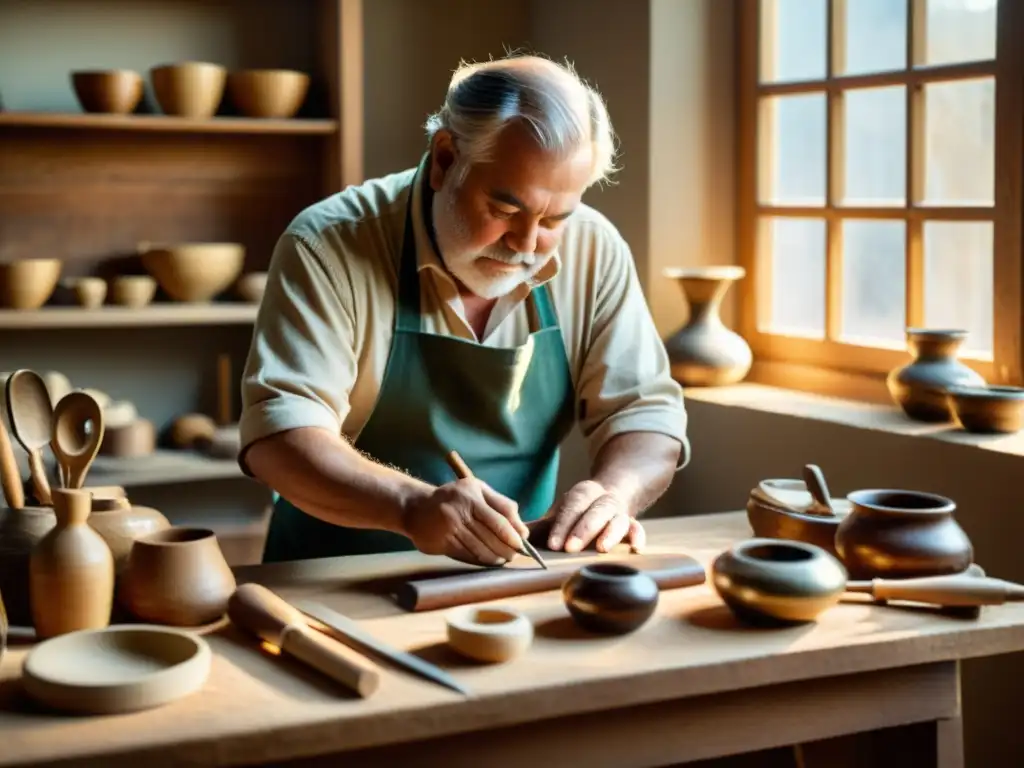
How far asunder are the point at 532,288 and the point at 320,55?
75.8 inches

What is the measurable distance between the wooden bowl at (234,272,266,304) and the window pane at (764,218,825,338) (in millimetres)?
1497

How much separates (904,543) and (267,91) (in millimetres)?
2604

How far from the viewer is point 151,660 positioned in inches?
61.7

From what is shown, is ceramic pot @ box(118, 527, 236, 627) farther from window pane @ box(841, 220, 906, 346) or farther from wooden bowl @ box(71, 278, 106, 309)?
wooden bowl @ box(71, 278, 106, 309)

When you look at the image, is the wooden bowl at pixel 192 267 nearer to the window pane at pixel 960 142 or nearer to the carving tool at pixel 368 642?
the window pane at pixel 960 142

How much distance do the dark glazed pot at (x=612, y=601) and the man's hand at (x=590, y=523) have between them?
36 cm

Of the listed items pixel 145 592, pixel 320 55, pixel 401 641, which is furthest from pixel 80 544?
pixel 320 55

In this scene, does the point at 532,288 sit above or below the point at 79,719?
above

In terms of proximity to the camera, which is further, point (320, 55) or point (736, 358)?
point (320, 55)

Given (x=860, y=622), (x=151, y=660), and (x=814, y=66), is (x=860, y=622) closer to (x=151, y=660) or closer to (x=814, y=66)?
(x=151, y=660)

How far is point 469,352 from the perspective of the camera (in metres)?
2.40

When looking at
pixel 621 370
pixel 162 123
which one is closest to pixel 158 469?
pixel 162 123

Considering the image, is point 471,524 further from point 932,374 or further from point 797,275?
point 797,275

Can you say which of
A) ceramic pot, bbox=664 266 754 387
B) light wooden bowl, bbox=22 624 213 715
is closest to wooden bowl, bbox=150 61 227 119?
ceramic pot, bbox=664 266 754 387
